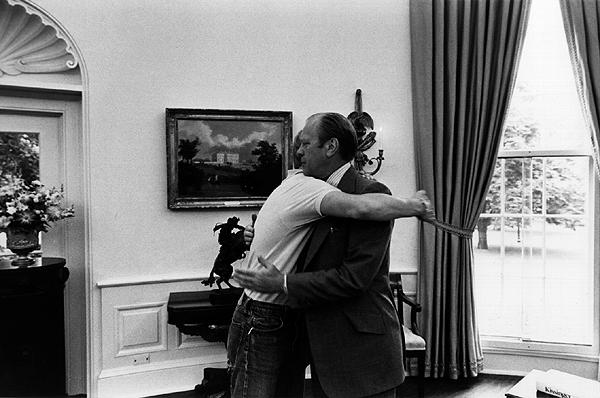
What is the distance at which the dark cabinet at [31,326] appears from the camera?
311 centimetres

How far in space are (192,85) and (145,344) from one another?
201 cm

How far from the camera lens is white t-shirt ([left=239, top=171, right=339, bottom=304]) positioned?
1628mm

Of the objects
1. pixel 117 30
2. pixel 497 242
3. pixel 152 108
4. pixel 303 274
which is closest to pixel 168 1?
pixel 117 30

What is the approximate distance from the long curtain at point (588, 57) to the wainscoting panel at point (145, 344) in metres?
3.27

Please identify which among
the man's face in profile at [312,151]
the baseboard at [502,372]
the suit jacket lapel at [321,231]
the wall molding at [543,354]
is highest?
the man's face in profile at [312,151]

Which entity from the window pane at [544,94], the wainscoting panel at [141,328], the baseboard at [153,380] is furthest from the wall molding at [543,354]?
the wainscoting panel at [141,328]

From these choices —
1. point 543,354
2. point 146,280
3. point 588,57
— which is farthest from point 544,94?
point 146,280

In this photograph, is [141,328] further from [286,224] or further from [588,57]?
[588,57]

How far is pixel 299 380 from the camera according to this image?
175 cm

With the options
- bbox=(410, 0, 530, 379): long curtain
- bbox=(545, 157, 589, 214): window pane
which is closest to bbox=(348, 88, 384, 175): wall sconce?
bbox=(410, 0, 530, 379): long curtain

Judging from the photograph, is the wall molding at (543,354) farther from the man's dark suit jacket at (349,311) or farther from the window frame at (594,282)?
the man's dark suit jacket at (349,311)

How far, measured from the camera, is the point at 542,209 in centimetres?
382

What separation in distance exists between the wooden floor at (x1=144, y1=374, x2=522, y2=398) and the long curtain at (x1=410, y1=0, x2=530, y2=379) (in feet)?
0.24

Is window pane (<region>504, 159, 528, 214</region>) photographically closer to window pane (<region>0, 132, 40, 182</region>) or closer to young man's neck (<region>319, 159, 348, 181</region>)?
young man's neck (<region>319, 159, 348, 181</region>)
